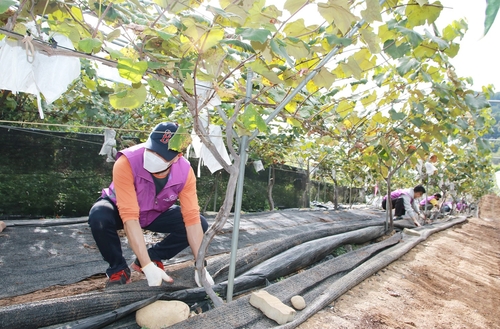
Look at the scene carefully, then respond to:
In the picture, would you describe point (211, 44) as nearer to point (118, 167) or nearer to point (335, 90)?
point (118, 167)

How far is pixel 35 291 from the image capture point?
212 centimetres

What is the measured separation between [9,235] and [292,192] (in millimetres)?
9867

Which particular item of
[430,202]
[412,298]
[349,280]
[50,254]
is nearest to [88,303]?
[50,254]

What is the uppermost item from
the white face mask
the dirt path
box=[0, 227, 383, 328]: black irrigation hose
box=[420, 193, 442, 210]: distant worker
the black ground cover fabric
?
the white face mask

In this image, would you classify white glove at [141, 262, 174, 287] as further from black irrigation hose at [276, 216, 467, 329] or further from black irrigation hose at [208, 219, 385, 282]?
black irrigation hose at [276, 216, 467, 329]

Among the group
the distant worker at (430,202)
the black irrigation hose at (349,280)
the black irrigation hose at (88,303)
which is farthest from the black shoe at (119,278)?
the distant worker at (430,202)

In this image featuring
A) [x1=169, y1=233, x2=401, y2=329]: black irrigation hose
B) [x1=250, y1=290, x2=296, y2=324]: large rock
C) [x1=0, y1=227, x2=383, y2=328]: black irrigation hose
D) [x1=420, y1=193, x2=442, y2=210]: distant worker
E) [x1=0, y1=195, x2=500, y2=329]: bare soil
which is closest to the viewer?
[x1=0, y1=227, x2=383, y2=328]: black irrigation hose

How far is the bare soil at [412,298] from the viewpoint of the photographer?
84.5 inches

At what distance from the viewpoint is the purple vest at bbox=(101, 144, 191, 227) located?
207 cm

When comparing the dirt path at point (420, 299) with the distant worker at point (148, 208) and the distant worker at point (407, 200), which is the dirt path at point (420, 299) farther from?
the distant worker at point (407, 200)

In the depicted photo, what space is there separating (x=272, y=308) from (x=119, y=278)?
922mm

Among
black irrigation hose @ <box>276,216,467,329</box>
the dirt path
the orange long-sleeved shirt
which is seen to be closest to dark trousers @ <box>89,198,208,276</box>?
the orange long-sleeved shirt

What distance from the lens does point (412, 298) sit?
2.83m

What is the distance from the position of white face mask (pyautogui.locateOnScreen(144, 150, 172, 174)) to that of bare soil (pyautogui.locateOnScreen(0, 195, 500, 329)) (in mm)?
777
